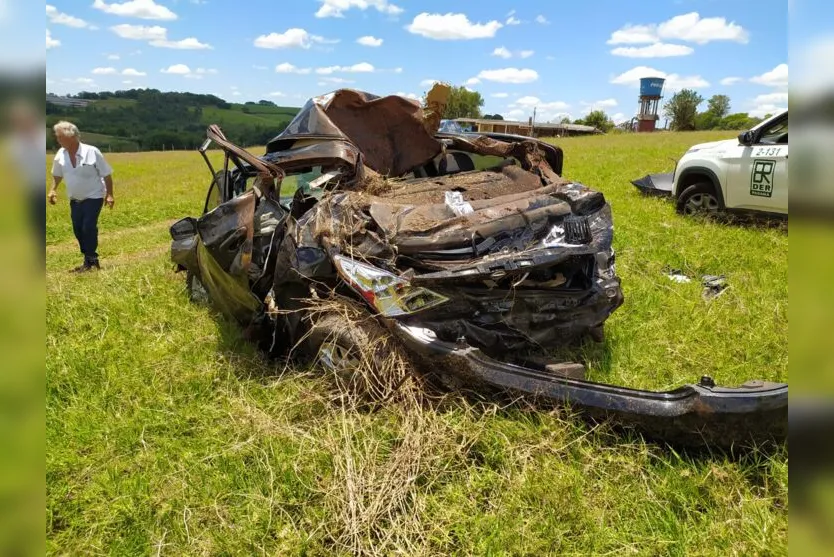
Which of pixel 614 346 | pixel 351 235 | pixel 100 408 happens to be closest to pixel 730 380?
pixel 614 346

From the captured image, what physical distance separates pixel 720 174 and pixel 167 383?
23.0 feet

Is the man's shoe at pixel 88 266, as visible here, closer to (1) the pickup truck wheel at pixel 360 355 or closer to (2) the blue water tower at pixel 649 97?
(1) the pickup truck wheel at pixel 360 355

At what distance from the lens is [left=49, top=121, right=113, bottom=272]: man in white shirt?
6844 millimetres

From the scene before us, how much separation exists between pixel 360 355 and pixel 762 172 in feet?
19.9

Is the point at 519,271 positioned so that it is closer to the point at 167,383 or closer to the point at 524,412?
the point at 524,412

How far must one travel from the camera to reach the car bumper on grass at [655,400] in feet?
7.80

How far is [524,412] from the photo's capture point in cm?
283

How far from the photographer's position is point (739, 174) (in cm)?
717

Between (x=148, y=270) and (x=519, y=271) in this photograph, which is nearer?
(x=519, y=271)

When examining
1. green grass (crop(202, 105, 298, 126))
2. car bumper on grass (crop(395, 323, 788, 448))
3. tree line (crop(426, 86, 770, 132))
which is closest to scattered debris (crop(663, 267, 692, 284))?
car bumper on grass (crop(395, 323, 788, 448))

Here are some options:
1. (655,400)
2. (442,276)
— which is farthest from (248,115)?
(655,400)

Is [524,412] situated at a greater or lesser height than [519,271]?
lesser

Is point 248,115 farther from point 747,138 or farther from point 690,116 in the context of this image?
point 747,138

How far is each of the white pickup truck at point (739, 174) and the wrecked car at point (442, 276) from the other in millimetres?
4044
